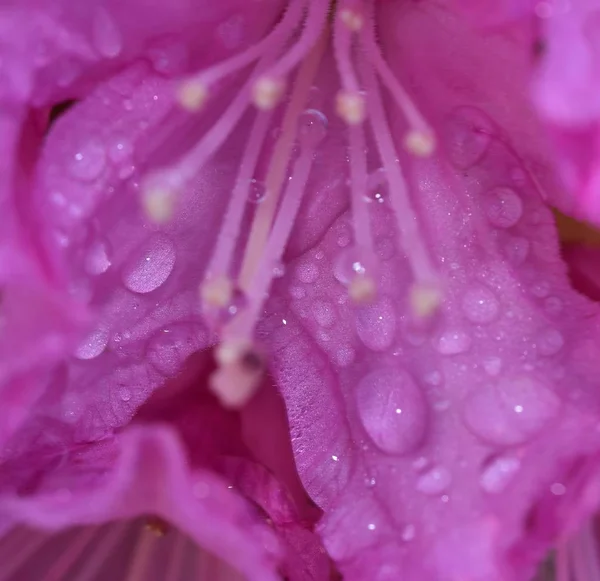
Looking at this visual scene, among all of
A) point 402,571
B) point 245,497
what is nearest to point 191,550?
point 245,497

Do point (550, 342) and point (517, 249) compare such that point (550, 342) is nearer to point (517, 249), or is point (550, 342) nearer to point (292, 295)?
point (517, 249)

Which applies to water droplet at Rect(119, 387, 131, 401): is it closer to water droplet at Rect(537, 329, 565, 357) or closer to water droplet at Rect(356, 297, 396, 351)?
water droplet at Rect(356, 297, 396, 351)

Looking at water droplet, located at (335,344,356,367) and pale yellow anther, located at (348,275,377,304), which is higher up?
pale yellow anther, located at (348,275,377,304)

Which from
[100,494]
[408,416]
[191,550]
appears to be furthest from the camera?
[191,550]

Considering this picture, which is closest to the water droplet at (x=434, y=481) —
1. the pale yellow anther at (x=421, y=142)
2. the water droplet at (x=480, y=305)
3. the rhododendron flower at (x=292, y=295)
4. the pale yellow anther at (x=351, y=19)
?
the rhododendron flower at (x=292, y=295)

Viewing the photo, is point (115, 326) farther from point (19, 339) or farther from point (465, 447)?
point (465, 447)

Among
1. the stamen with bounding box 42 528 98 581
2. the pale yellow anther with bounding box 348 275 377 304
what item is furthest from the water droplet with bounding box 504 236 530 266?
the stamen with bounding box 42 528 98 581

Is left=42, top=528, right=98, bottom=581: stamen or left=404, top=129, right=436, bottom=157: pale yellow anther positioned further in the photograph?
left=42, top=528, right=98, bottom=581: stamen
